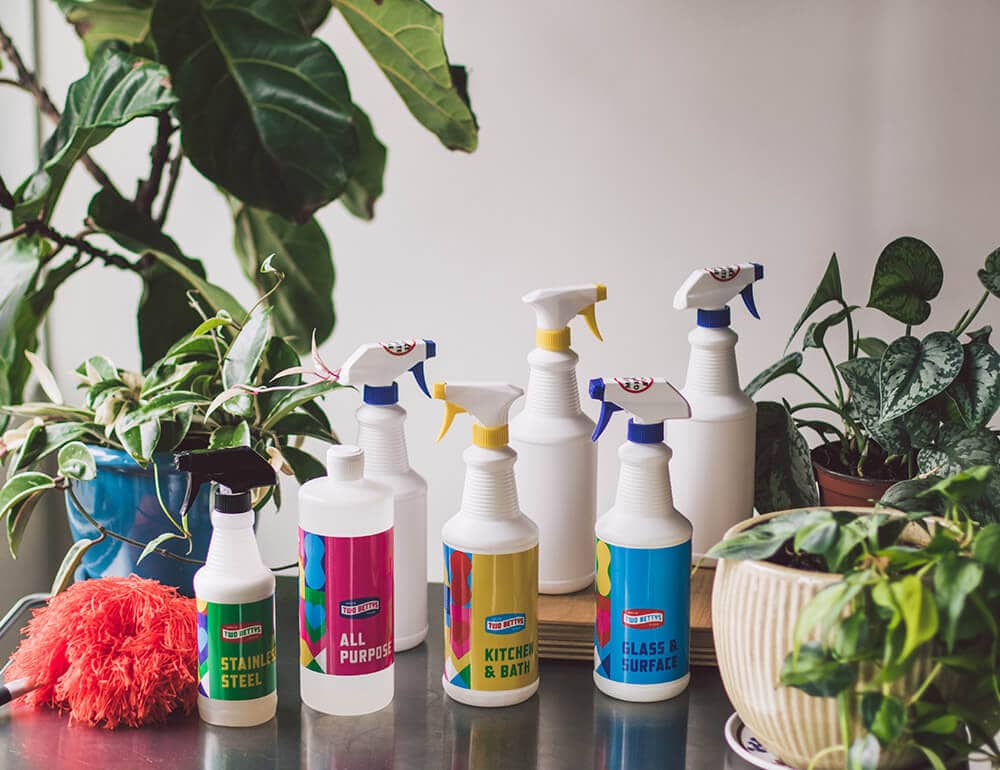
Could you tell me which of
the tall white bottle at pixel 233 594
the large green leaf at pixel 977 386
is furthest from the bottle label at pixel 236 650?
the large green leaf at pixel 977 386

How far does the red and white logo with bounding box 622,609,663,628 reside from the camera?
886 mm

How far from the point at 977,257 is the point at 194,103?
2.81 feet

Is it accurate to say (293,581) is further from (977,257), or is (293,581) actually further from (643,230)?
(977,257)

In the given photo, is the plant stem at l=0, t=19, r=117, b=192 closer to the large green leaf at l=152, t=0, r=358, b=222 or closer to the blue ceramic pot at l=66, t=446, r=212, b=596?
the large green leaf at l=152, t=0, r=358, b=222

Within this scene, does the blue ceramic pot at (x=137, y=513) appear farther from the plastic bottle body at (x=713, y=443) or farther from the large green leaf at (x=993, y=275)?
the large green leaf at (x=993, y=275)

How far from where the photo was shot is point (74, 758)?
0.85 metres

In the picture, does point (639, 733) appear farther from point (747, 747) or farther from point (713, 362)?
point (713, 362)

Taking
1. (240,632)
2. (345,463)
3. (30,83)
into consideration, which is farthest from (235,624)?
(30,83)

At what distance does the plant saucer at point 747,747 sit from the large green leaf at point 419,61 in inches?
30.1

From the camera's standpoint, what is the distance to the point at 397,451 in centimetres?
95

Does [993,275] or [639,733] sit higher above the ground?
[993,275]

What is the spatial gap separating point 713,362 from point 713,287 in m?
0.06

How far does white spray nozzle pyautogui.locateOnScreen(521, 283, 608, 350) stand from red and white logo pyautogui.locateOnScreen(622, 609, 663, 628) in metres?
0.22

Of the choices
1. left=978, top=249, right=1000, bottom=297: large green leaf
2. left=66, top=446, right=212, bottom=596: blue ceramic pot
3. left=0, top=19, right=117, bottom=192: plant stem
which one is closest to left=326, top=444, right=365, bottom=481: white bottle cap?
left=66, top=446, right=212, bottom=596: blue ceramic pot
